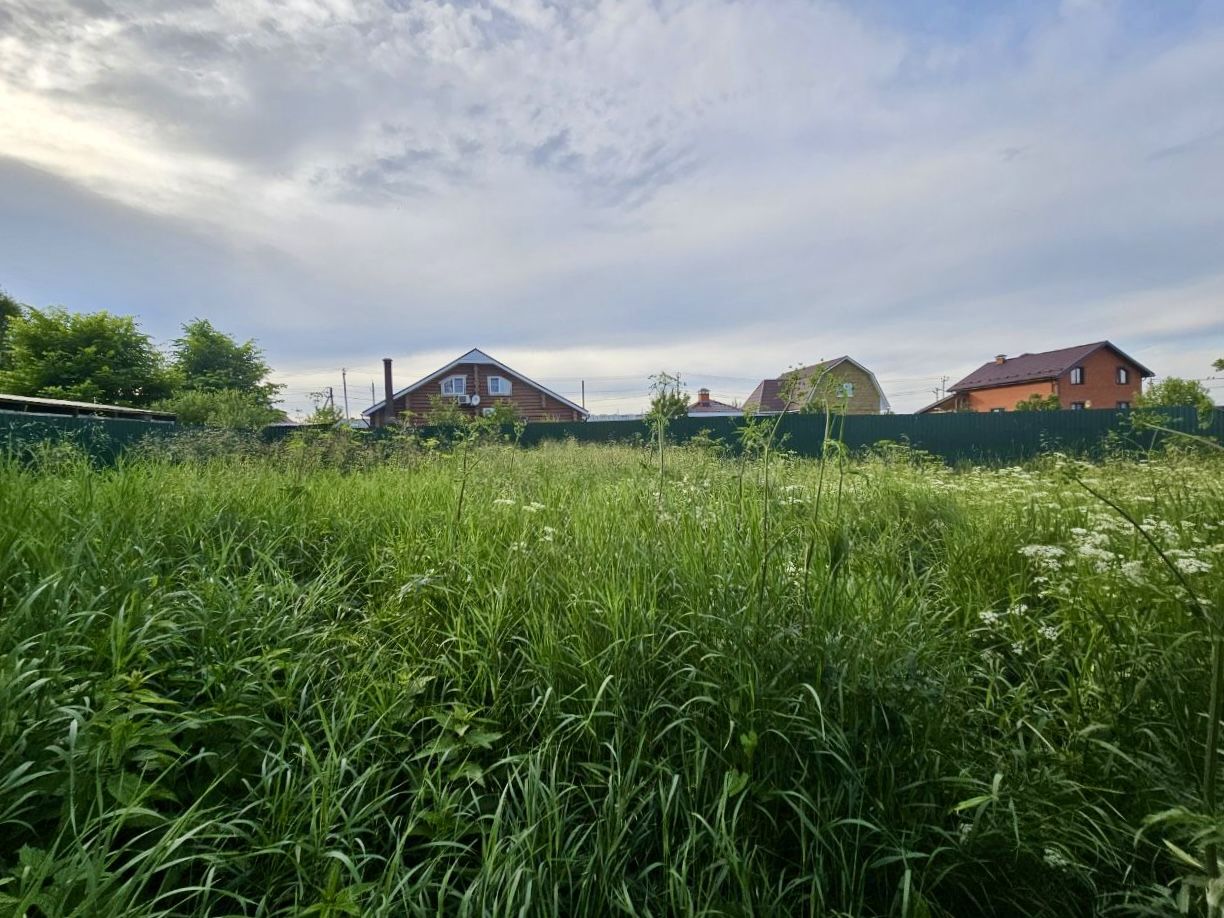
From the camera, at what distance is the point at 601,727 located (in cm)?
137

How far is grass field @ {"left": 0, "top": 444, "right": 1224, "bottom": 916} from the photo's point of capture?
3.42 feet

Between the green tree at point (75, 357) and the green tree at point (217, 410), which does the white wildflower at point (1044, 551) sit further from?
the green tree at point (75, 357)

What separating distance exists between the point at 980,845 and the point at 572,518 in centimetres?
186

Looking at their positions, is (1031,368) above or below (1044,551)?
above

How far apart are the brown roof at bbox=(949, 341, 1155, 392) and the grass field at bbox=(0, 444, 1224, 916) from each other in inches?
1477

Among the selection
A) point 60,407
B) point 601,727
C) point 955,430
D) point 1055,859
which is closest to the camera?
point 1055,859

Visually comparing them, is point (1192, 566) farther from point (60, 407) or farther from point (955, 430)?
point (60, 407)

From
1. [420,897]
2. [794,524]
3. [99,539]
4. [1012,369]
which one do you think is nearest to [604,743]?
[420,897]

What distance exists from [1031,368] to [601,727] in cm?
4107

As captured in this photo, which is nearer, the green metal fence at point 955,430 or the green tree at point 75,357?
the green metal fence at point 955,430

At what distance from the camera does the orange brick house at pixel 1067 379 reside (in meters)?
29.8

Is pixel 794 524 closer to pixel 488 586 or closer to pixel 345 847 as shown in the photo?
pixel 488 586

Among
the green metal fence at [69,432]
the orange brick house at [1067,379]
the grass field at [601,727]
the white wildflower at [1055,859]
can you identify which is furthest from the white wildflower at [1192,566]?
the orange brick house at [1067,379]

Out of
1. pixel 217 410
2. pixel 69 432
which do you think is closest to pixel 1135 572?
pixel 69 432
